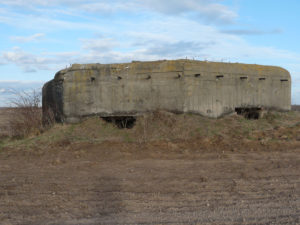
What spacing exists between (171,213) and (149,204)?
1.73 ft

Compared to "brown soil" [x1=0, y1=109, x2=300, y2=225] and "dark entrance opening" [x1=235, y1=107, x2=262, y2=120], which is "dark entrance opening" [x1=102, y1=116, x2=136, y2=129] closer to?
"brown soil" [x1=0, y1=109, x2=300, y2=225]

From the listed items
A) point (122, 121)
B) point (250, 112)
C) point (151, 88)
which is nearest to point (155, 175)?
point (151, 88)

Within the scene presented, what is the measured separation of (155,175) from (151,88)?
4162 mm

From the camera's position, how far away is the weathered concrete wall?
10430 mm

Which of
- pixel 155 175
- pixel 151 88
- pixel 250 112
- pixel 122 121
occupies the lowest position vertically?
pixel 155 175

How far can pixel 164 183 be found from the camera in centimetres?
617

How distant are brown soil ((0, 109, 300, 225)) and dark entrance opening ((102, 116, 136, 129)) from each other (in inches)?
19.1

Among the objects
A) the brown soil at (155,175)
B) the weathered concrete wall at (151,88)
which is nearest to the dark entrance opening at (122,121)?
the weathered concrete wall at (151,88)

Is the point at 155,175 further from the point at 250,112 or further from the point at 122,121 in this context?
the point at 250,112

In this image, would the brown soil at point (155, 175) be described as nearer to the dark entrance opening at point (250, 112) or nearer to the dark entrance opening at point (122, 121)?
the dark entrance opening at point (122, 121)

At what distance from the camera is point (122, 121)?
36.0ft

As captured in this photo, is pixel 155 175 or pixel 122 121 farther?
pixel 122 121

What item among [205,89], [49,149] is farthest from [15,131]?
[205,89]

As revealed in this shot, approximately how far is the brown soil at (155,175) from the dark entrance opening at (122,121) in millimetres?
485
